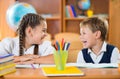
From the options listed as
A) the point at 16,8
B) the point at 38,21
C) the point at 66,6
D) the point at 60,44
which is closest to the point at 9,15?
the point at 16,8

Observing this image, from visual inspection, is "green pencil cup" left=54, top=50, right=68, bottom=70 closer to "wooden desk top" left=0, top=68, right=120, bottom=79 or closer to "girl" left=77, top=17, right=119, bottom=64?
"wooden desk top" left=0, top=68, right=120, bottom=79

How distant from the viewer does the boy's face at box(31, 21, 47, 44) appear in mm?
1868

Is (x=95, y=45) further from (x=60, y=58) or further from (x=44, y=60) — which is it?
(x=60, y=58)

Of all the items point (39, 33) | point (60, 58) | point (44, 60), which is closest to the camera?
point (60, 58)

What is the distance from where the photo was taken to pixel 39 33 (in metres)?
1.88

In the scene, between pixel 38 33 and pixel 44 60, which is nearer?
pixel 44 60

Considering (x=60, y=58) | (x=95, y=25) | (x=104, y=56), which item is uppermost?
(x=95, y=25)

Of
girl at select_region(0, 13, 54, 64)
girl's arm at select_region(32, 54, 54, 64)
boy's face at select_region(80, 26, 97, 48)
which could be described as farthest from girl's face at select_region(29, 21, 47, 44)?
boy's face at select_region(80, 26, 97, 48)

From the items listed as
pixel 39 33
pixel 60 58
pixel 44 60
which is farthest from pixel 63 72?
pixel 39 33

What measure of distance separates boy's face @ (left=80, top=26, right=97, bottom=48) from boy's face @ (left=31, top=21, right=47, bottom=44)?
11.5 inches

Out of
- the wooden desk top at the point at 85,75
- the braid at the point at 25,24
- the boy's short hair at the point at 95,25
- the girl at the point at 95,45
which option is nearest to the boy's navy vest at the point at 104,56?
the girl at the point at 95,45

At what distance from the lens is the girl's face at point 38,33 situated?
73.6 inches

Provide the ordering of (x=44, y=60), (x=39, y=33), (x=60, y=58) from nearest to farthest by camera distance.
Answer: (x=60, y=58)
(x=44, y=60)
(x=39, y=33)

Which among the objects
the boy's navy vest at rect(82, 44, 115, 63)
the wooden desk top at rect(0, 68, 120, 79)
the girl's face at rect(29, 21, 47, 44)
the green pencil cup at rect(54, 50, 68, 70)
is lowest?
the boy's navy vest at rect(82, 44, 115, 63)
